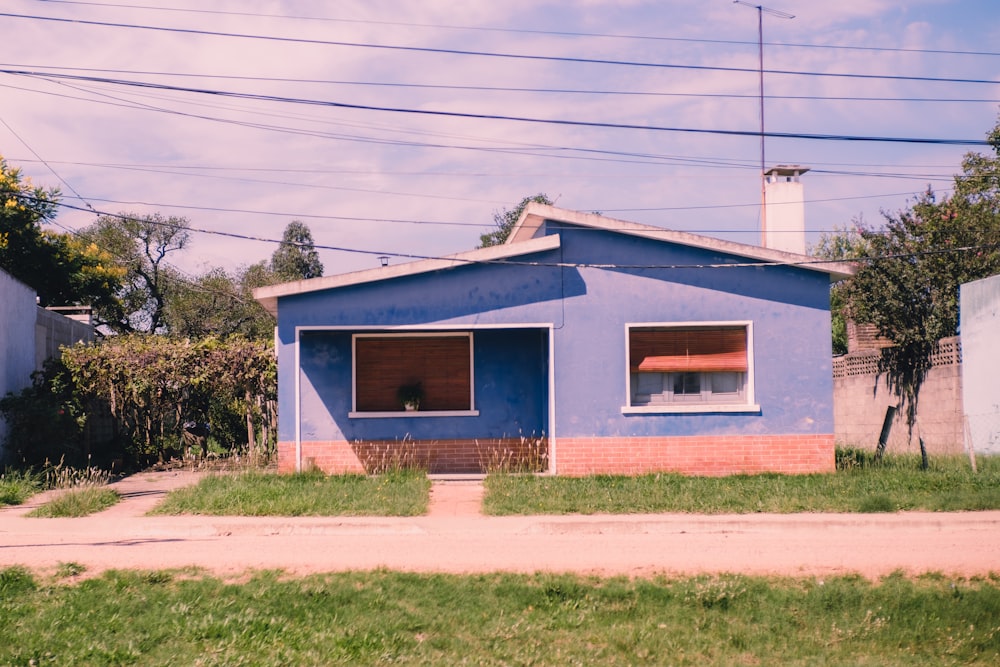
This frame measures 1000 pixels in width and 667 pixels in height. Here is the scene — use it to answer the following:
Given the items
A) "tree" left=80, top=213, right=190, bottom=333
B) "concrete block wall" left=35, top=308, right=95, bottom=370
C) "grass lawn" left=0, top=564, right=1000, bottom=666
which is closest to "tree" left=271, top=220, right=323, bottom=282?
"tree" left=80, top=213, right=190, bottom=333

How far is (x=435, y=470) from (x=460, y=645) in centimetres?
1051

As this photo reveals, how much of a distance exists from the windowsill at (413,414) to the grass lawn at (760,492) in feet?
5.73

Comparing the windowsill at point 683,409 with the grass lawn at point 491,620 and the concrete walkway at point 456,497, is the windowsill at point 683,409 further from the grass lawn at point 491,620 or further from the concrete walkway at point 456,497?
the grass lawn at point 491,620

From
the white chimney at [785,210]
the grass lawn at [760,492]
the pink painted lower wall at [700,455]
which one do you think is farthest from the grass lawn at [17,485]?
the white chimney at [785,210]

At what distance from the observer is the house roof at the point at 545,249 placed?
16.5 metres

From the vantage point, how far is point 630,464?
16844 millimetres

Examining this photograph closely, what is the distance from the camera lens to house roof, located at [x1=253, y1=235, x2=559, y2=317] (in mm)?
16438

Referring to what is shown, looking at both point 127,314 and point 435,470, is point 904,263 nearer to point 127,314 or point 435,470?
point 435,470

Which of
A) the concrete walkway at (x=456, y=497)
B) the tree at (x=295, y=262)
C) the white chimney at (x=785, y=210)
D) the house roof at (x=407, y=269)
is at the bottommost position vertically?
the concrete walkway at (x=456, y=497)

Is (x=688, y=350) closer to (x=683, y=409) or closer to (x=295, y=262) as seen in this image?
(x=683, y=409)

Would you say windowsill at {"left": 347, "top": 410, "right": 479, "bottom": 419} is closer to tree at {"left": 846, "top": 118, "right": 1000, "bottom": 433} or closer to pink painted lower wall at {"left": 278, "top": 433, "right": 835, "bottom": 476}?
pink painted lower wall at {"left": 278, "top": 433, "right": 835, "bottom": 476}

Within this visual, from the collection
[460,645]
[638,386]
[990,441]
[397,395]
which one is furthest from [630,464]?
[460,645]

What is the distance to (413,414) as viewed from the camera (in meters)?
17.5

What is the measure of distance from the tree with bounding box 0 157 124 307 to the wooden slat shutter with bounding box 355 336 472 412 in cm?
1381
